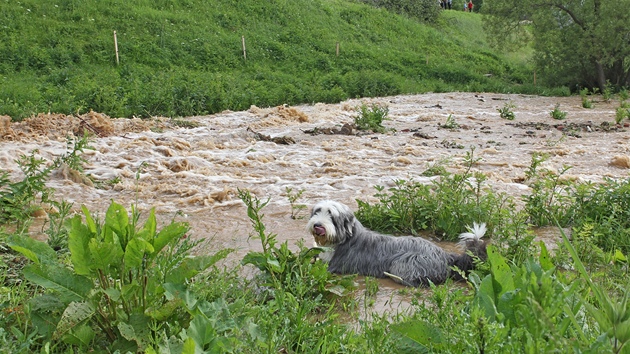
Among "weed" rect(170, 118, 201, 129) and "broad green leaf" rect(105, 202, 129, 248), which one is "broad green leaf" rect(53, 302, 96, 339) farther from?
"weed" rect(170, 118, 201, 129)

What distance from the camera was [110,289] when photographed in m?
2.94

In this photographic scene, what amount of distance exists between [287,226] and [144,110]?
956 centimetres

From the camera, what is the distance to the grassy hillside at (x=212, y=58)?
55.7ft

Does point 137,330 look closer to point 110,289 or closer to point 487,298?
point 110,289

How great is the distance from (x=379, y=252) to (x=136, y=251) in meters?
3.21

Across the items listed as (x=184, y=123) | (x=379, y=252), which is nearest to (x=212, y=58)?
(x=184, y=123)

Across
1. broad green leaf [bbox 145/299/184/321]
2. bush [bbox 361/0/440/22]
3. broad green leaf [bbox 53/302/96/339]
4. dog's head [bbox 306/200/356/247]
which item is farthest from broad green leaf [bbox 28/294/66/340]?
bush [bbox 361/0/440/22]

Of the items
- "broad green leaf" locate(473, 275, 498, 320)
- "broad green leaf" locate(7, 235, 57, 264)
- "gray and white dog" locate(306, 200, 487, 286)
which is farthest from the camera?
"gray and white dog" locate(306, 200, 487, 286)

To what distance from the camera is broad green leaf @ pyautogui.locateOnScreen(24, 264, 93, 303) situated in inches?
120

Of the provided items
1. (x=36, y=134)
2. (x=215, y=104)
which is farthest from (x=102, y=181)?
(x=215, y=104)

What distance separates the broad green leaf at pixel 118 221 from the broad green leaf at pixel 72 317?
1.19 ft

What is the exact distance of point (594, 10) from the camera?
26.3 meters

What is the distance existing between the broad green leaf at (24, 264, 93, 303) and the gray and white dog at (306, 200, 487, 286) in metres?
2.70

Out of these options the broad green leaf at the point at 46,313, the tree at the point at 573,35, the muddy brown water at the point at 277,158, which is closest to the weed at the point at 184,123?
the muddy brown water at the point at 277,158
